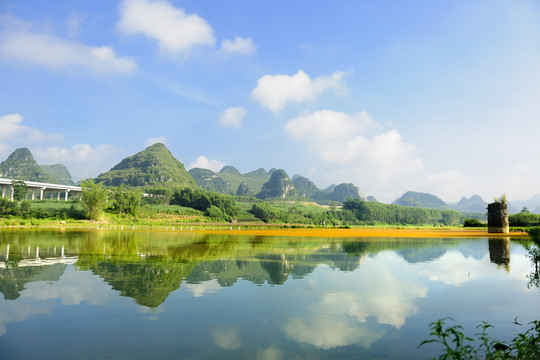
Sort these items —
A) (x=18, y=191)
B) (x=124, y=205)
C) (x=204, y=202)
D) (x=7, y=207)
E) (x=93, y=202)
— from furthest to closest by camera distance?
(x=204, y=202), (x=18, y=191), (x=124, y=205), (x=93, y=202), (x=7, y=207)

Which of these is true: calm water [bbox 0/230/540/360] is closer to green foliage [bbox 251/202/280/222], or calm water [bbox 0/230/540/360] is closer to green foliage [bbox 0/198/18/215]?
green foliage [bbox 0/198/18/215]

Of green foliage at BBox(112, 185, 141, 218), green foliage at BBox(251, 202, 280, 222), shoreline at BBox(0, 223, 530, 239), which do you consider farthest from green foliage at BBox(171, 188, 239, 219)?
shoreline at BBox(0, 223, 530, 239)

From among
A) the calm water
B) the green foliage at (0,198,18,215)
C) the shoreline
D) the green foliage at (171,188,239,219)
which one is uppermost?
the green foliage at (171,188,239,219)

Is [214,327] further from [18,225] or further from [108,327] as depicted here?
[18,225]

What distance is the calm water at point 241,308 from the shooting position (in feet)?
24.8

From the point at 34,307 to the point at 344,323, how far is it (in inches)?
380

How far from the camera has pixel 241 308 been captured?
10.7 metres

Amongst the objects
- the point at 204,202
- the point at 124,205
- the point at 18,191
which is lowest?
the point at 124,205

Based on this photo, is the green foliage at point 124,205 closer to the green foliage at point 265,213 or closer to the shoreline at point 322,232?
the shoreline at point 322,232

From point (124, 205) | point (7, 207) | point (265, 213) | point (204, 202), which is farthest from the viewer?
point (265, 213)

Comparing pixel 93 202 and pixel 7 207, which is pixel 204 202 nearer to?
pixel 93 202

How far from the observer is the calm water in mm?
7547

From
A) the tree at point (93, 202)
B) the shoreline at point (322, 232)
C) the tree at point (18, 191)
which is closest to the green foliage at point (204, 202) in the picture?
the tree at point (18, 191)

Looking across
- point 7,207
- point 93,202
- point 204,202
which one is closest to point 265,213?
point 204,202
